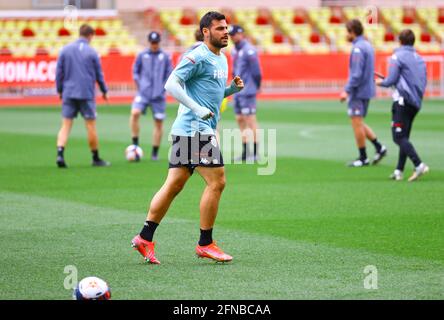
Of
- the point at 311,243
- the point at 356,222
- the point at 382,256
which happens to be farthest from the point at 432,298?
the point at 356,222

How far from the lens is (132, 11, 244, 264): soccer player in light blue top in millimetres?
9250

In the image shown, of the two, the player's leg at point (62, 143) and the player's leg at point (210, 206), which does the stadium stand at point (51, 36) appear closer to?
the player's leg at point (62, 143)

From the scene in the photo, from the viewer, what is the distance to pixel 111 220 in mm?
11781

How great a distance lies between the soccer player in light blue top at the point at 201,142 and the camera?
9.25 metres

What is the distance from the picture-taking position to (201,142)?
30.6 feet

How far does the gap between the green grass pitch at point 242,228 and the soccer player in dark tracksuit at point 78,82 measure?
1.93ft

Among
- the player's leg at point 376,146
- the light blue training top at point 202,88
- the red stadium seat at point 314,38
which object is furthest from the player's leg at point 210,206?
the red stadium seat at point 314,38

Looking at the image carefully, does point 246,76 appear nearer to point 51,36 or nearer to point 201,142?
point 201,142

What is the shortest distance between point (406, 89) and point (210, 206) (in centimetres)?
650

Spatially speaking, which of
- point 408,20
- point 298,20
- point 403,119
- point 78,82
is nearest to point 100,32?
point 298,20

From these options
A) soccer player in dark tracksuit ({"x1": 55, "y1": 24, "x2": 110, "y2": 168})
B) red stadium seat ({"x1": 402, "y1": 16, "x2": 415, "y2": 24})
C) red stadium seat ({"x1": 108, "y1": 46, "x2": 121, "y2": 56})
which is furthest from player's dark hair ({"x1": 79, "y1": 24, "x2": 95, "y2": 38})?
red stadium seat ({"x1": 402, "y1": 16, "x2": 415, "y2": 24})

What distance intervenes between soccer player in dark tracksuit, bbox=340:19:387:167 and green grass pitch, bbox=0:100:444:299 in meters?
0.57

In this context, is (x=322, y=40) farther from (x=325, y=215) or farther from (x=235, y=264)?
(x=235, y=264)

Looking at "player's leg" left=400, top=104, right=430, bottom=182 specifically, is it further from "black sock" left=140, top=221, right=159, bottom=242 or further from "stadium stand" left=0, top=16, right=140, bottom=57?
"stadium stand" left=0, top=16, right=140, bottom=57
